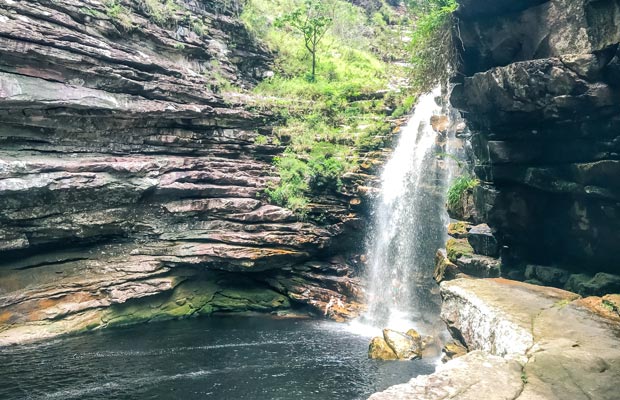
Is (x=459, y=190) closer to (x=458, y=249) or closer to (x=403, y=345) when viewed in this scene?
(x=458, y=249)

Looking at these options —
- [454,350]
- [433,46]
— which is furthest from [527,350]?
[433,46]

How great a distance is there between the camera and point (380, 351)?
13.8 m

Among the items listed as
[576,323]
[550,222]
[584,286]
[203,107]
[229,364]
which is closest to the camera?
[576,323]

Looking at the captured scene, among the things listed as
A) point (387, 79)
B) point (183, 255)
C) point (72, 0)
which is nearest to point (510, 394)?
point (183, 255)

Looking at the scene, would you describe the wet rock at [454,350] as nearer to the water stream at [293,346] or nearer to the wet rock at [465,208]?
the water stream at [293,346]

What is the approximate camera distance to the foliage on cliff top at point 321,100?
21.5 m

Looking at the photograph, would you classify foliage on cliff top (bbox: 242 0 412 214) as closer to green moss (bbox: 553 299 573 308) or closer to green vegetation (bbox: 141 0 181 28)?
green vegetation (bbox: 141 0 181 28)

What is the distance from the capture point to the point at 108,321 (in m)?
17.8

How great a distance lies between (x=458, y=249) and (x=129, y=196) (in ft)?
45.9

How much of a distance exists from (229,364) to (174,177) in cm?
946

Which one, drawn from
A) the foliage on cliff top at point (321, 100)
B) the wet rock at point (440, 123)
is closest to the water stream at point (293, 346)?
the wet rock at point (440, 123)

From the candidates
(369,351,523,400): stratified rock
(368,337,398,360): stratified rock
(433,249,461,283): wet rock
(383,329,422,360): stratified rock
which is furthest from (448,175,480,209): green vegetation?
(369,351,523,400): stratified rock

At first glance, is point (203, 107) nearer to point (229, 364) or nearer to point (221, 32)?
point (221, 32)

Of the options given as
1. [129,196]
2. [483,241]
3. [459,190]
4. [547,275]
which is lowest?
[129,196]
